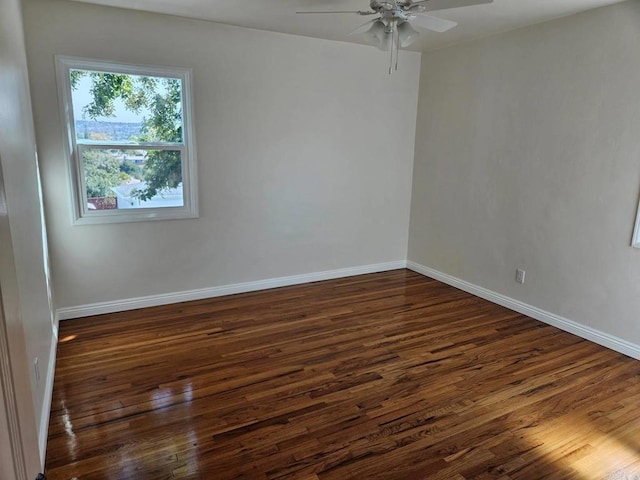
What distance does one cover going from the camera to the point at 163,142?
3.75m

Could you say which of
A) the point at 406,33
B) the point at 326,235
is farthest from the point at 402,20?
the point at 326,235

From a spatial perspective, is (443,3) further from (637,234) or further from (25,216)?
(25,216)

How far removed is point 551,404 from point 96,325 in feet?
11.3

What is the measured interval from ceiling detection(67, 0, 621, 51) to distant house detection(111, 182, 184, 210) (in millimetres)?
1448

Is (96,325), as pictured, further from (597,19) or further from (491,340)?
(597,19)

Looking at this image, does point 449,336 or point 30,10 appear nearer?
point 30,10

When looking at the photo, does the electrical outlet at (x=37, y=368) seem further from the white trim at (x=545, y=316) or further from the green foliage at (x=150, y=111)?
the white trim at (x=545, y=316)

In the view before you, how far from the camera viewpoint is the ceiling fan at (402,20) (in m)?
2.50

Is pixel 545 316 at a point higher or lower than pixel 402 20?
lower

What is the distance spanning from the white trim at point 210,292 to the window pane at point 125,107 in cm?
144

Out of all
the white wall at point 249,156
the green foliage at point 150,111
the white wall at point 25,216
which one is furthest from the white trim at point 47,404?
the green foliage at point 150,111

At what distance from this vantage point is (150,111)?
365 cm

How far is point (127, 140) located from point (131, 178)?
0.33 meters

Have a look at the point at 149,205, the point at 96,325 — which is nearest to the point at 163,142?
the point at 149,205
